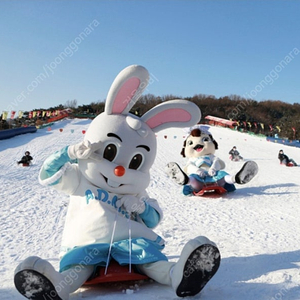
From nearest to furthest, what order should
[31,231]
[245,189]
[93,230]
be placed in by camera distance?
[93,230], [31,231], [245,189]

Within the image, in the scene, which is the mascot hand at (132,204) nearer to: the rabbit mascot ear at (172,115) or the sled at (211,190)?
the rabbit mascot ear at (172,115)

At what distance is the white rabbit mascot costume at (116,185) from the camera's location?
129 inches

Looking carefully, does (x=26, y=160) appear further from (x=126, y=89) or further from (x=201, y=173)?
(x=126, y=89)

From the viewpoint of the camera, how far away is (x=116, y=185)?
3.71 m

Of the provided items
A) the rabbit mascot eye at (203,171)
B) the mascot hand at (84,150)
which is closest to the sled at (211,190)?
the rabbit mascot eye at (203,171)

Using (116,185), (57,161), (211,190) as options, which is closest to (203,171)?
(211,190)

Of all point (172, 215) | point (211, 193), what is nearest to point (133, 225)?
point (172, 215)

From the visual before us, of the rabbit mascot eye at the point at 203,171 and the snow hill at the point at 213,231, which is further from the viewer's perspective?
the rabbit mascot eye at the point at 203,171

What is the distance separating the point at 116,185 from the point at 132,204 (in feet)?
0.78

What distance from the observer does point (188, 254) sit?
2.85m

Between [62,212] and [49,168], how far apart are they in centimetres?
335

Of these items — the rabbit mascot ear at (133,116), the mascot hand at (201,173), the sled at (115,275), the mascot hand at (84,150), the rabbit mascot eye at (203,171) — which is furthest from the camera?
the mascot hand at (201,173)

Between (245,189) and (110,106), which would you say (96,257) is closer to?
(110,106)

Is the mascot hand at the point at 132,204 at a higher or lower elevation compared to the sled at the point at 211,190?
lower
